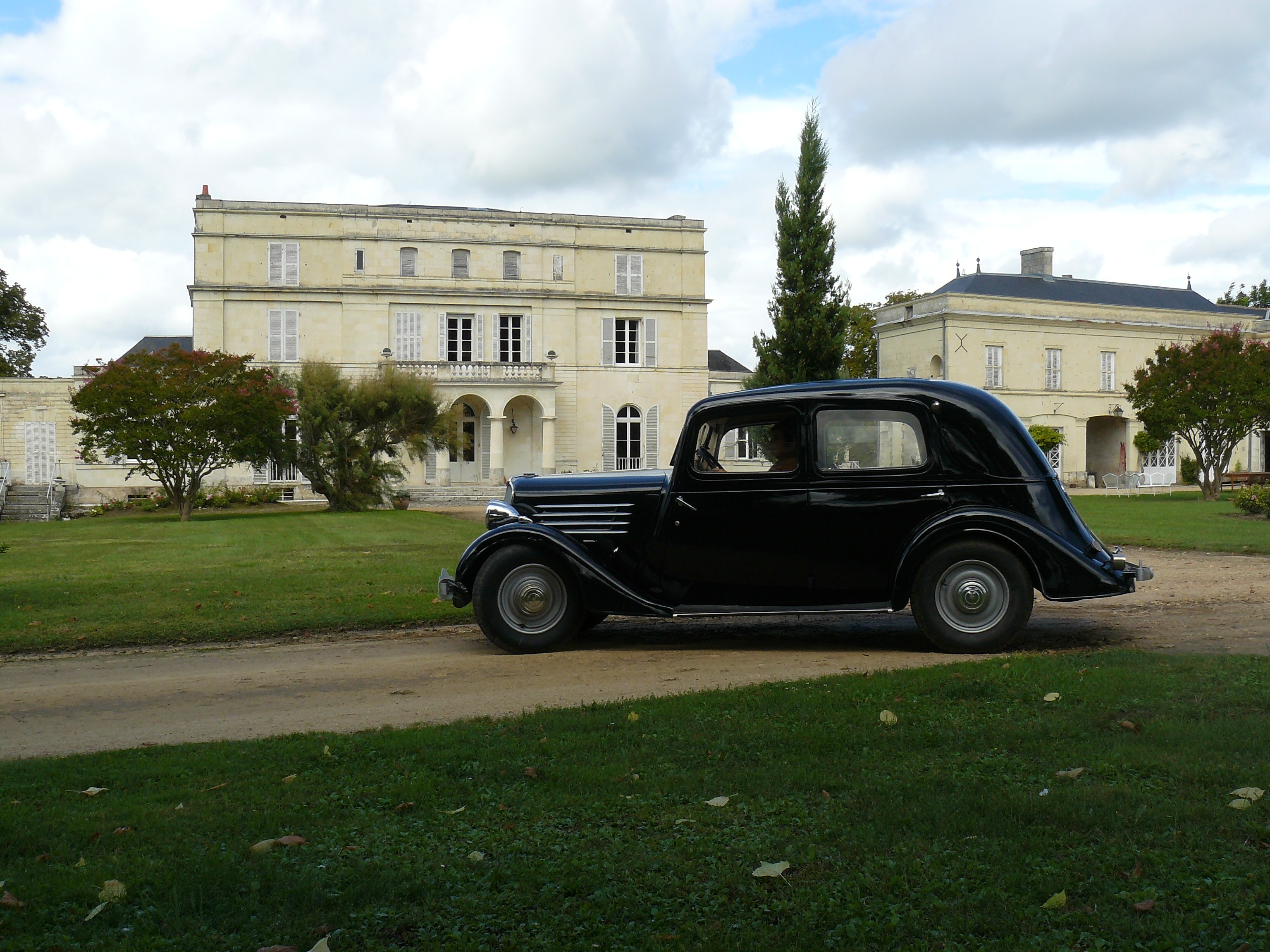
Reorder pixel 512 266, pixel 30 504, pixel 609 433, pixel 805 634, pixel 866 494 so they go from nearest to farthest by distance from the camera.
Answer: pixel 866 494, pixel 805 634, pixel 30 504, pixel 512 266, pixel 609 433

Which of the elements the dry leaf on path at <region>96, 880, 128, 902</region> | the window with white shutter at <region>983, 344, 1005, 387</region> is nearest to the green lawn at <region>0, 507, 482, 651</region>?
the dry leaf on path at <region>96, 880, 128, 902</region>

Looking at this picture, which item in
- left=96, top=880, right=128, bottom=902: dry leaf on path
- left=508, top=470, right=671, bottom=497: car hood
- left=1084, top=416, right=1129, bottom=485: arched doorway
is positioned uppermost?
left=1084, top=416, right=1129, bottom=485: arched doorway

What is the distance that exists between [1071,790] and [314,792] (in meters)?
2.84

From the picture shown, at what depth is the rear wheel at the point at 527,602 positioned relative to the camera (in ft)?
26.8

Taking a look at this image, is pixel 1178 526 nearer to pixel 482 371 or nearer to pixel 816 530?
pixel 816 530

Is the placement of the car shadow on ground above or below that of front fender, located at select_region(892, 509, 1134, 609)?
below

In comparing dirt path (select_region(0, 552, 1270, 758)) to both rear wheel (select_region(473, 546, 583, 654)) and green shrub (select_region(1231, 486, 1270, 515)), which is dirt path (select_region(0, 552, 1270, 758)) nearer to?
rear wheel (select_region(473, 546, 583, 654))

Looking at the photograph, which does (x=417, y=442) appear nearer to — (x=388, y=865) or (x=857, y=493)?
(x=857, y=493)

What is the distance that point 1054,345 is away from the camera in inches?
1961

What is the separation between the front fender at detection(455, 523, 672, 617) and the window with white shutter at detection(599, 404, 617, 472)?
127 feet

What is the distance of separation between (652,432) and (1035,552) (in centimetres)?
4029

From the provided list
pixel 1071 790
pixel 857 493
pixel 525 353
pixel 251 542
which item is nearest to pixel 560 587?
pixel 857 493

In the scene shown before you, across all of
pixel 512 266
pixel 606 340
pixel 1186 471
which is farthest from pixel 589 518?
pixel 1186 471

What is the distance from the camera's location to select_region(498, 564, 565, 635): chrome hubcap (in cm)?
819
